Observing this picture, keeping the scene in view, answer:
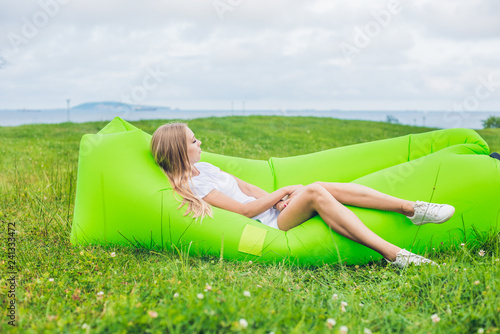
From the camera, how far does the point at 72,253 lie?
3.36 meters

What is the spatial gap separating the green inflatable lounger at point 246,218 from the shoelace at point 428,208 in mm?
187

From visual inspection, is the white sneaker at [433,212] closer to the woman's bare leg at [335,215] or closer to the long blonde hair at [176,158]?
the woman's bare leg at [335,215]

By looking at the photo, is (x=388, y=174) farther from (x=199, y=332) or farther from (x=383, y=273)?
(x=199, y=332)

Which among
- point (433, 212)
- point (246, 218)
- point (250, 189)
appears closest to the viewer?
point (433, 212)

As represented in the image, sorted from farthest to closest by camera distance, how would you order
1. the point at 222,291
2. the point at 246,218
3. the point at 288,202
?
the point at 288,202 → the point at 246,218 → the point at 222,291

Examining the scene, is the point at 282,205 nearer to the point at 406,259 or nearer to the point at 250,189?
the point at 250,189

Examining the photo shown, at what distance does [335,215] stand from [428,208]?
2.45 ft

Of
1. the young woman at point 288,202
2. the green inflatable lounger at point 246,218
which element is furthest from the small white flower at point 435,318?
the green inflatable lounger at point 246,218

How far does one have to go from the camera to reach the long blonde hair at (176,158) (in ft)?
11.7

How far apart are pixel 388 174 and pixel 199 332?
2.44 m

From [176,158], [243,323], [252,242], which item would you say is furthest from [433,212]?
[176,158]

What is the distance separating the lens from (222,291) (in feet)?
7.75

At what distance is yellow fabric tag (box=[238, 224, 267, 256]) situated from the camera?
335 centimetres

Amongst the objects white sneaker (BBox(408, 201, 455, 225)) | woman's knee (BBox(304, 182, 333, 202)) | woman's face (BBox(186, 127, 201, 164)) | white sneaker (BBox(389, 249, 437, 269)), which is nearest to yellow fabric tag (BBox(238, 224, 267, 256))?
woman's knee (BBox(304, 182, 333, 202))
